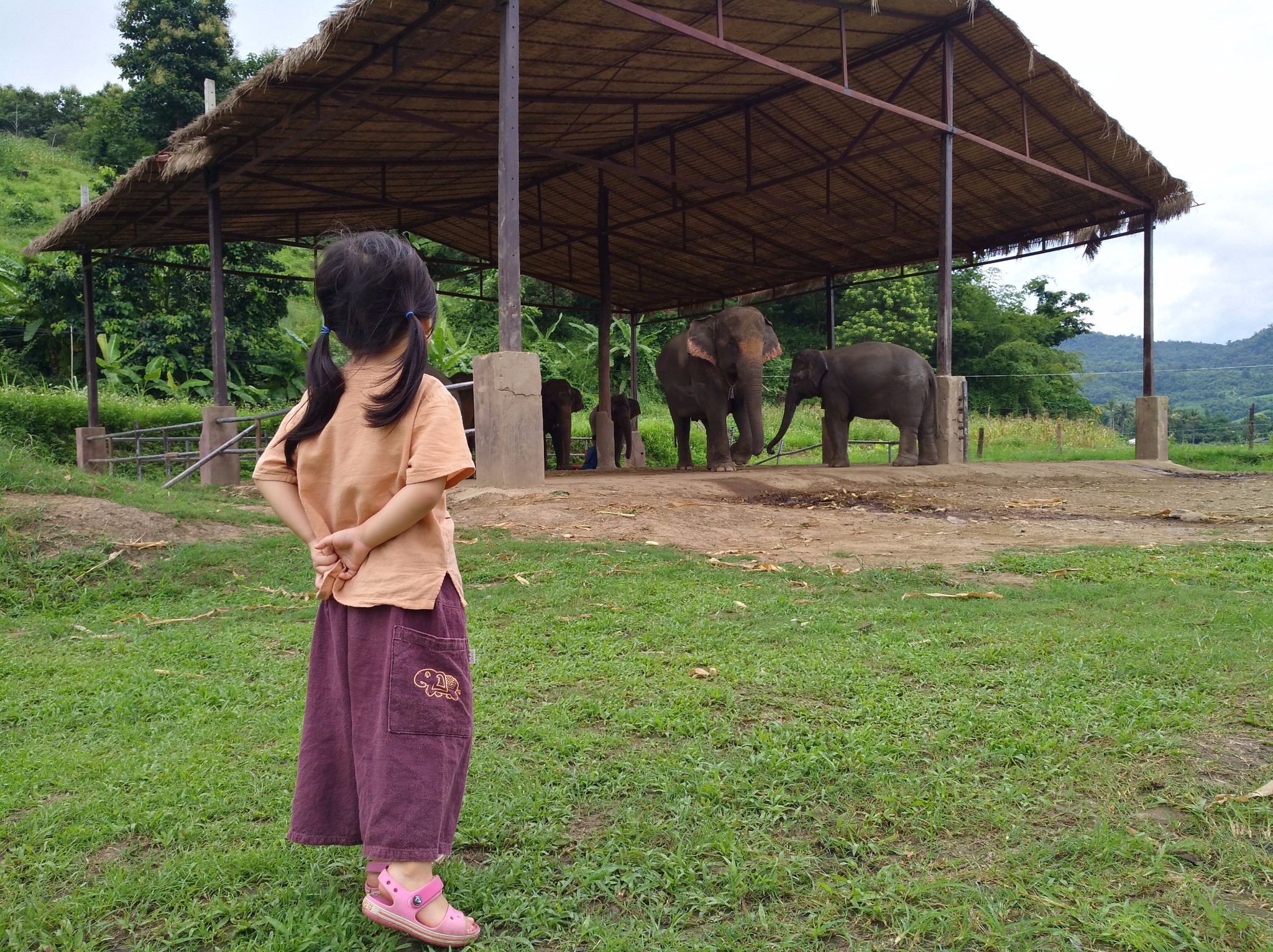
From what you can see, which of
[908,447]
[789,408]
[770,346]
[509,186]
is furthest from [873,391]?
[509,186]

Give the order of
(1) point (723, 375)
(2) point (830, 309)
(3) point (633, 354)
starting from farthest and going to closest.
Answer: (3) point (633, 354), (2) point (830, 309), (1) point (723, 375)

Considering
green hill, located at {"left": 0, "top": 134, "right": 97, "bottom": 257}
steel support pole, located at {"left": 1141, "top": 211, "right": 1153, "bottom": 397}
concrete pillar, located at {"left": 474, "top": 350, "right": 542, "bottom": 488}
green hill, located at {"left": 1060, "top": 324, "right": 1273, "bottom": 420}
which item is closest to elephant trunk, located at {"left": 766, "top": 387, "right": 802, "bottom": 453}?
steel support pole, located at {"left": 1141, "top": 211, "right": 1153, "bottom": 397}

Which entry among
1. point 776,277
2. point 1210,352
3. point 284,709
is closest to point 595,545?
point 284,709

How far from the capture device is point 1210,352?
3622 inches

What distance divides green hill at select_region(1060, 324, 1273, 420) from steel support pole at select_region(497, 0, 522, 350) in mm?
46320

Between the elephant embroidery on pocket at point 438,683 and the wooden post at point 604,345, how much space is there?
13833mm

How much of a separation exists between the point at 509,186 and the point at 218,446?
611cm

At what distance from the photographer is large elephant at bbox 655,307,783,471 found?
482 inches

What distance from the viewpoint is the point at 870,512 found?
7.96m

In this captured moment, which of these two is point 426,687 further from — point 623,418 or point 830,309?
point 830,309

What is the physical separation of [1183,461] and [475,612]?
18510 millimetres

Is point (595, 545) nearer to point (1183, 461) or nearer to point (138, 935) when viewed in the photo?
point (138, 935)

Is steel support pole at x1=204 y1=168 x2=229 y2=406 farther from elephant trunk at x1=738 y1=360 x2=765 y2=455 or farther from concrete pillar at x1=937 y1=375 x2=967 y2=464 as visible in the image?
concrete pillar at x1=937 y1=375 x2=967 y2=464

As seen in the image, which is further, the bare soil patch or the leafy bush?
the leafy bush
